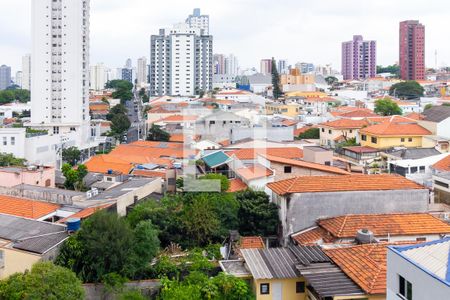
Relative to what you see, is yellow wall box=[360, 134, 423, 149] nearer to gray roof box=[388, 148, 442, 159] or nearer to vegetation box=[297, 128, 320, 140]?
gray roof box=[388, 148, 442, 159]

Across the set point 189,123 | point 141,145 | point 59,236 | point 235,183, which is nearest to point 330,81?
point 189,123

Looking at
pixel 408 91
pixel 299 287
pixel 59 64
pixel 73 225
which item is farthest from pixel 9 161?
pixel 408 91

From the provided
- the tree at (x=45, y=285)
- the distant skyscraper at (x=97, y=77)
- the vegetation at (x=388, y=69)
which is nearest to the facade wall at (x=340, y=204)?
the tree at (x=45, y=285)

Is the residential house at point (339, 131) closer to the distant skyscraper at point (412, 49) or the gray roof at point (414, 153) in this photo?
the gray roof at point (414, 153)

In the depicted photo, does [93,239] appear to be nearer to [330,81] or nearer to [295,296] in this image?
[295,296]

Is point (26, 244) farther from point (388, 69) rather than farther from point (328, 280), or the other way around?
point (388, 69)
